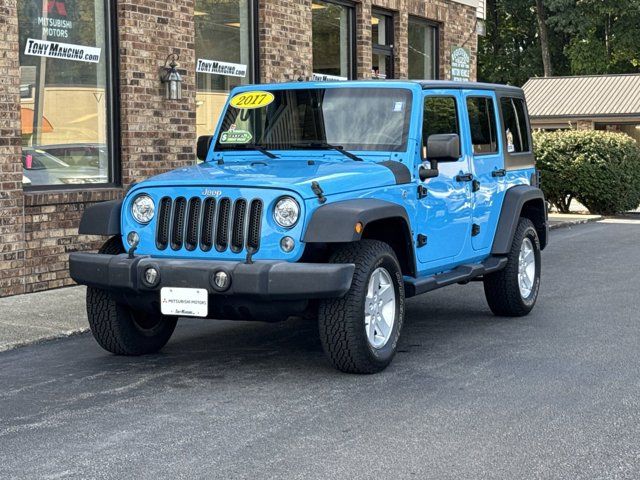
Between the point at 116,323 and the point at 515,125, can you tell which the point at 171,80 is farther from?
the point at 116,323

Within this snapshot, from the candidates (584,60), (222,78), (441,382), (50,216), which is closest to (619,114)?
(584,60)

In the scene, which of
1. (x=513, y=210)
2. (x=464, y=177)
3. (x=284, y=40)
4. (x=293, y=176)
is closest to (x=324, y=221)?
(x=293, y=176)

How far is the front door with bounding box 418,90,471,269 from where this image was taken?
26.3 feet

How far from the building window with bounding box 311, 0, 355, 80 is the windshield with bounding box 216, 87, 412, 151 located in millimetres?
8649

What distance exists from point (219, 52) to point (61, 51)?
10.3 feet

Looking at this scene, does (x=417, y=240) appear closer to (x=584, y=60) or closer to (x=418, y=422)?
(x=418, y=422)

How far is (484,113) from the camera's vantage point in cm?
928

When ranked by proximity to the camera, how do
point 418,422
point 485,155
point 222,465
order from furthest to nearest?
point 485,155 < point 418,422 < point 222,465

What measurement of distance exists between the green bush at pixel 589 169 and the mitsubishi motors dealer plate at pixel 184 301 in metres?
16.6

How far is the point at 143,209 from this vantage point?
24.0 ft

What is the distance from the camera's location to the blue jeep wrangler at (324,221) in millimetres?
6789

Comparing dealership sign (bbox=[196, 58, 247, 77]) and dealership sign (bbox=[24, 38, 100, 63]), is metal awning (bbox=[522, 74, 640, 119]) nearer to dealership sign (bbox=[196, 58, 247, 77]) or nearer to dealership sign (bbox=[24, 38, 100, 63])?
dealership sign (bbox=[196, 58, 247, 77])

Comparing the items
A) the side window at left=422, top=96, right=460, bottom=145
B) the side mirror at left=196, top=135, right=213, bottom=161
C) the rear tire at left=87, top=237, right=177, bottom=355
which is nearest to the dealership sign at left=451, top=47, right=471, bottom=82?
the side window at left=422, top=96, right=460, bottom=145

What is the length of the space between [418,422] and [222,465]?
4.05 ft
